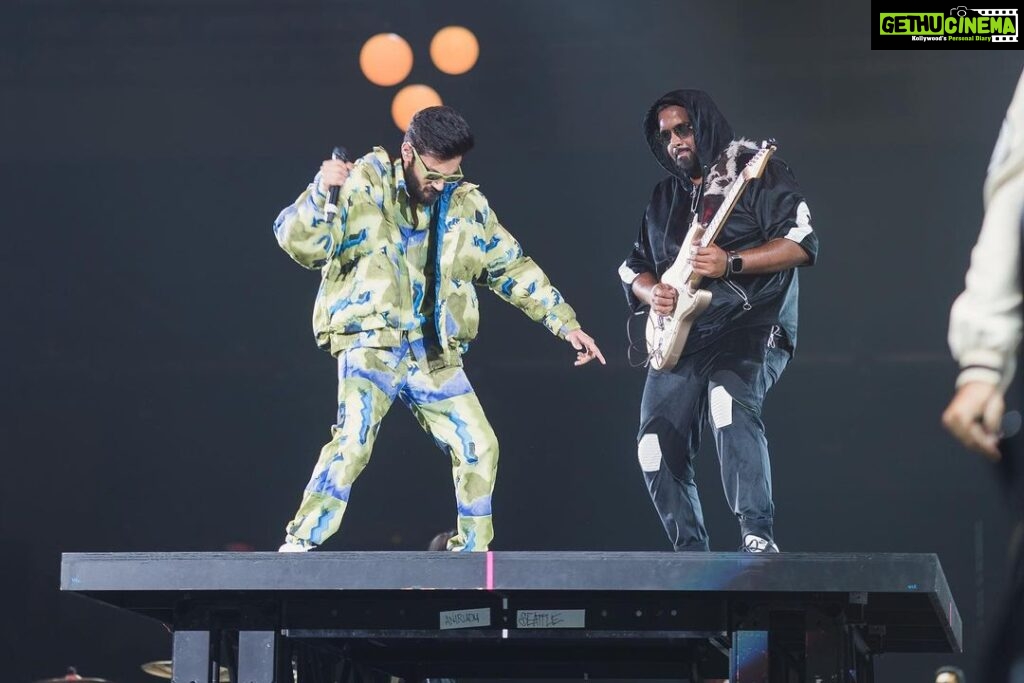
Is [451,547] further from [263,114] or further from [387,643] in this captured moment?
[263,114]

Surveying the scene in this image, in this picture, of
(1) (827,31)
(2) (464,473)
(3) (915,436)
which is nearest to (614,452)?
(3) (915,436)

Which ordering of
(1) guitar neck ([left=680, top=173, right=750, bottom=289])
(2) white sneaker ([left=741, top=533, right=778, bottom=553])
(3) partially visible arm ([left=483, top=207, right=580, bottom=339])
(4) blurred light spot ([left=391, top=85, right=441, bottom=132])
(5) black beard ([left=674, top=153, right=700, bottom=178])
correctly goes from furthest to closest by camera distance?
(4) blurred light spot ([left=391, top=85, right=441, bottom=132]) → (5) black beard ([left=674, top=153, right=700, bottom=178]) → (3) partially visible arm ([left=483, top=207, right=580, bottom=339]) → (1) guitar neck ([left=680, top=173, right=750, bottom=289]) → (2) white sneaker ([left=741, top=533, right=778, bottom=553])

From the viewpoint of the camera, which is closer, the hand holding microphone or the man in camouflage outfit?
the hand holding microphone

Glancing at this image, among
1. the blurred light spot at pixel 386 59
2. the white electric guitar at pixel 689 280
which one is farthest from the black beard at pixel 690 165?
the blurred light spot at pixel 386 59

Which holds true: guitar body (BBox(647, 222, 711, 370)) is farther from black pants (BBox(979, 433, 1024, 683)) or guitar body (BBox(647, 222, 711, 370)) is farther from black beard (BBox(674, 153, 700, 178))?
black pants (BBox(979, 433, 1024, 683))

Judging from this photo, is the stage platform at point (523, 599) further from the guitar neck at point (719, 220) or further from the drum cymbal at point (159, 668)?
the drum cymbal at point (159, 668)

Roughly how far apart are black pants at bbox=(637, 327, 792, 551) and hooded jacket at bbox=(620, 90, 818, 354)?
6cm

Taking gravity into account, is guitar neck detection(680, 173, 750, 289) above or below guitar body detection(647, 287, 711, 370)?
above

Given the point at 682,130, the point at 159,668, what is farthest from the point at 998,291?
the point at 159,668

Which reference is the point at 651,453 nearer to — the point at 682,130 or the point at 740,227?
the point at 740,227

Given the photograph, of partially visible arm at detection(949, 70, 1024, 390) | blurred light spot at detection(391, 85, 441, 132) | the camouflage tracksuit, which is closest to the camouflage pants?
the camouflage tracksuit

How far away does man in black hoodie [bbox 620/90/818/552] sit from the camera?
5.17 metres

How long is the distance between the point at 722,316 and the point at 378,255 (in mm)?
1166

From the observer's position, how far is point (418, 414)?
5203 millimetres
